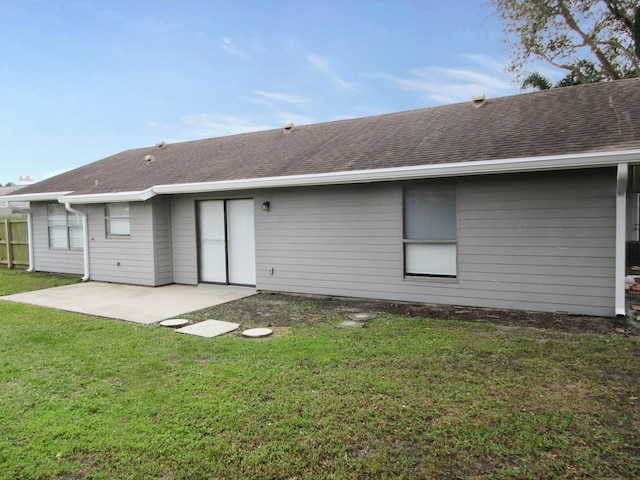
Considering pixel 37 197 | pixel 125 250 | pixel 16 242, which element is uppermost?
pixel 37 197

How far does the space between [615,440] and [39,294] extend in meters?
9.60

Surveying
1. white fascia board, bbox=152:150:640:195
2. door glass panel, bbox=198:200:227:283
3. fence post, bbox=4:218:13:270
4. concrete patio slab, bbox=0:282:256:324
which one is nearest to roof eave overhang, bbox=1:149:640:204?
white fascia board, bbox=152:150:640:195

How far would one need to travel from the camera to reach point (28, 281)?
10398 millimetres

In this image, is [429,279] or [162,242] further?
[162,242]

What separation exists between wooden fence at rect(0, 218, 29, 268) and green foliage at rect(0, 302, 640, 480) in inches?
374

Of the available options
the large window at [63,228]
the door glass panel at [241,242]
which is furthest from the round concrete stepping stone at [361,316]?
the large window at [63,228]

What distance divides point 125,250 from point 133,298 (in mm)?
2181

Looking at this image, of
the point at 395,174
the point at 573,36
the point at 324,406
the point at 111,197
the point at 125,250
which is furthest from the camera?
the point at 573,36

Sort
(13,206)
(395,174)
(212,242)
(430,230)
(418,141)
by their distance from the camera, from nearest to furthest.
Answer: (395,174)
(430,230)
(418,141)
(212,242)
(13,206)

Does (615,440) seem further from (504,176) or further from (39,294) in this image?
(39,294)

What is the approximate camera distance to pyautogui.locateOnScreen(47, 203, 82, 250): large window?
11.4 metres

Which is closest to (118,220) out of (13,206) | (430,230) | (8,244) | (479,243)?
(13,206)

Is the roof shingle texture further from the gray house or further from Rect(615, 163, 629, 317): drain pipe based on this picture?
Rect(615, 163, 629, 317): drain pipe

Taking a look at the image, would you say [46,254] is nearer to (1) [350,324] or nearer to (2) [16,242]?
(2) [16,242]
